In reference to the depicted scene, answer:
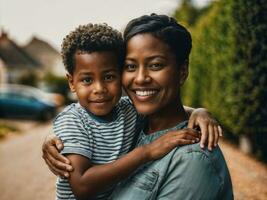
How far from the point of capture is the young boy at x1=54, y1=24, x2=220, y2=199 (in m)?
2.33

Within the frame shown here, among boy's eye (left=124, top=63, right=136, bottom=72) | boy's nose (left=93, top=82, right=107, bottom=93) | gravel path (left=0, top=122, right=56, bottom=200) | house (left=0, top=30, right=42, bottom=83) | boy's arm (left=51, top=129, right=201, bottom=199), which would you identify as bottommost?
house (left=0, top=30, right=42, bottom=83)

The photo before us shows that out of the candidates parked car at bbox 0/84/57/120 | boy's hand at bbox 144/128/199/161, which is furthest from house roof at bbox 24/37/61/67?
boy's hand at bbox 144/128/199/161

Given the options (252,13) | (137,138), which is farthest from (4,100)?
(137,138)

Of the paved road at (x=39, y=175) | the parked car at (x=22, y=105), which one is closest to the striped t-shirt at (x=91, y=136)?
the paved road at (x=39, y=175)

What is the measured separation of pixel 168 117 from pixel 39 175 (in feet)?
25.7

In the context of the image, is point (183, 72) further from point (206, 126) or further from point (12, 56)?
point (12, 56)

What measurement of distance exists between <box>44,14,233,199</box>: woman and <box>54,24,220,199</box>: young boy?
80 mm

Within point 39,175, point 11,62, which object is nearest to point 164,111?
point 39,175

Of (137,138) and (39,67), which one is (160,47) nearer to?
(137,138)

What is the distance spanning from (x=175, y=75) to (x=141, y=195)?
0.68m

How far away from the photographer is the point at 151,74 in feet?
7.87

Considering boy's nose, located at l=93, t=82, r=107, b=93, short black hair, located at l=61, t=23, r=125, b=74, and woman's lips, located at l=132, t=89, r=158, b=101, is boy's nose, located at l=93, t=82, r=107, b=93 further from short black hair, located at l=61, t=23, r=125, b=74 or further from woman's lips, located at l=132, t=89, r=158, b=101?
woman's lips, located at l=132, t=89, r=158, b=101

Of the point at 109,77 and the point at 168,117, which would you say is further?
the point at 109,77

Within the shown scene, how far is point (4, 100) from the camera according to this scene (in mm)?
22625
